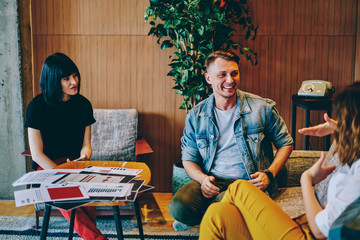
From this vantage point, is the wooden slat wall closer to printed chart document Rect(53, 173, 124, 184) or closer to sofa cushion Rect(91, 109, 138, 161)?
sofa cushion Rect(91, 109, 138, 161)

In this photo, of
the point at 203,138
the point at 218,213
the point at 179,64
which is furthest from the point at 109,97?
the point at 218,213

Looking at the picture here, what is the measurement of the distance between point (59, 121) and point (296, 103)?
1.94m

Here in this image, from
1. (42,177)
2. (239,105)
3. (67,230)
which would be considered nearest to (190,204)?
(239,105)

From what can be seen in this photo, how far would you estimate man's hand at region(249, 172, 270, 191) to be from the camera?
6.41ft

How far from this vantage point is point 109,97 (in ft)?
11.0

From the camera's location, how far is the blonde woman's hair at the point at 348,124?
1.20m

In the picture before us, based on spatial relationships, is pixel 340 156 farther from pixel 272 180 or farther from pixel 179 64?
pixel 179 64

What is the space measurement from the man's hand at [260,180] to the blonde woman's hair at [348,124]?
737 millimetres

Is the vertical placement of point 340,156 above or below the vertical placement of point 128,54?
below

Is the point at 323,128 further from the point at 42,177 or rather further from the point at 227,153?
the point at 42,177

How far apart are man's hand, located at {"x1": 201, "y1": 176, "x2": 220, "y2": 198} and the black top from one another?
3.03 feet

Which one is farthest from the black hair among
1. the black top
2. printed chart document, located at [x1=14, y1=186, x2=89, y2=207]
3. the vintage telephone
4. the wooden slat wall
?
the vintage telephone

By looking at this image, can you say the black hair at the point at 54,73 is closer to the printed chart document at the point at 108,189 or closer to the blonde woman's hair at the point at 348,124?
the printed chart document at the point at 108,189

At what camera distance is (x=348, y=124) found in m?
1.21
